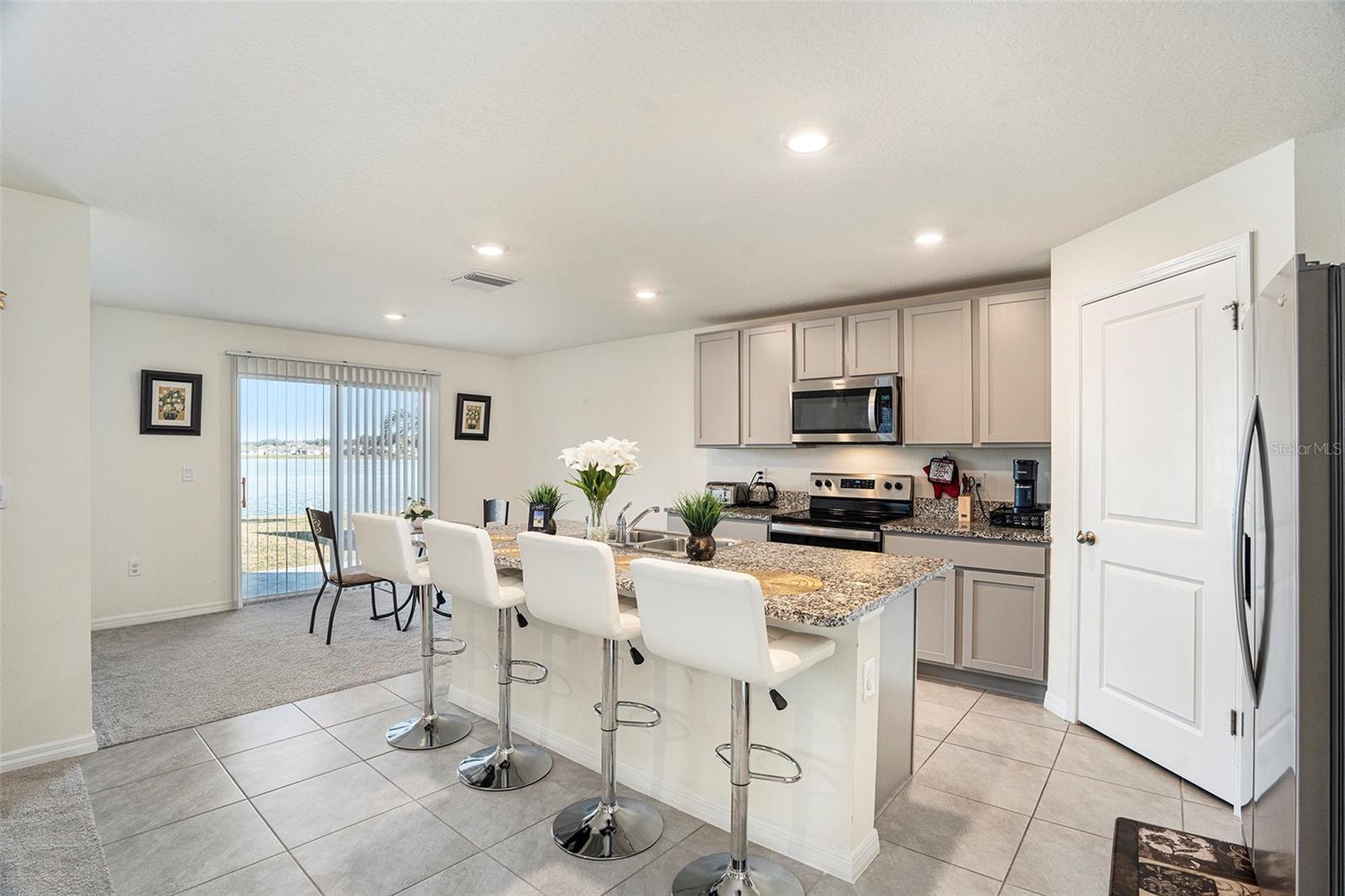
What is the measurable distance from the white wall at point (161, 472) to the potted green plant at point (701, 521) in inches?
156

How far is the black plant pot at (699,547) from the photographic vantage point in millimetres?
2482

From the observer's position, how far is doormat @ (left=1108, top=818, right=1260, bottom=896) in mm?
1992

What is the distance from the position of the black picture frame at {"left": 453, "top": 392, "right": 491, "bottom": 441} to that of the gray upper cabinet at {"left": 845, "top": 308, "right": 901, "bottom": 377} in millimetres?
4331

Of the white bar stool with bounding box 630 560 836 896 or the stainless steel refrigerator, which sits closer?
the stainless steel refrigerator

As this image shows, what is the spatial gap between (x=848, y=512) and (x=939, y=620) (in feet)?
3.38

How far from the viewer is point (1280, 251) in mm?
2262

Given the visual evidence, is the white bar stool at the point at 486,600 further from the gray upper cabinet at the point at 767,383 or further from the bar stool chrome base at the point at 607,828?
the gray upper cabinet at the point at 767,383

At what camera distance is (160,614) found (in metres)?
5.10

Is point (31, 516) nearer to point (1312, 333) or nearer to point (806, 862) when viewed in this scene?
point (806, 862)

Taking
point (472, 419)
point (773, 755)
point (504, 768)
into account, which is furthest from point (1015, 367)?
point (472, 419)

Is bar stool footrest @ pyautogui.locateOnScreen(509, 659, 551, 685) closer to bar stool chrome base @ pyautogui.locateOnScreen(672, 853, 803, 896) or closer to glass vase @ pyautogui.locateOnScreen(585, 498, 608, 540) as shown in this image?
glass vase @ pyautogui.locateOnScreen(585, 498, 608, 540)

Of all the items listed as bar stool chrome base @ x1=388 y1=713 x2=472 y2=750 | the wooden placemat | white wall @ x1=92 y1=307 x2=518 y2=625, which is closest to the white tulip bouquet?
the wooden placemat

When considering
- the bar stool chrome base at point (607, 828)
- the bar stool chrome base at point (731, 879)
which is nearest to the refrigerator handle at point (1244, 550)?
the bar stool chrome base at point (731, 879)

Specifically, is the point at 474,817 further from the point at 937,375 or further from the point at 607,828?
the point at 937,375
